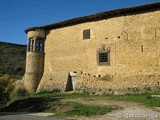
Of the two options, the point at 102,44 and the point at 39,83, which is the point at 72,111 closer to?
the point at 102,44

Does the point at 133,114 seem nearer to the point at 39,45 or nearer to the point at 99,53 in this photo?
the point at 99,53

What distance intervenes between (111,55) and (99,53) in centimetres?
123

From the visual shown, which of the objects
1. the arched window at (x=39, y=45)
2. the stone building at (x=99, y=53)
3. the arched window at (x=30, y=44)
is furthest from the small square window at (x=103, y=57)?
the arched window at (x=30, y=44)

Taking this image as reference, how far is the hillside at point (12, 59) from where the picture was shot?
144 feet

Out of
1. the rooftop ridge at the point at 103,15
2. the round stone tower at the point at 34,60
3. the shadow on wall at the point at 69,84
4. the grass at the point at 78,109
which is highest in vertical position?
the rooftop ridge at the point at 103,15

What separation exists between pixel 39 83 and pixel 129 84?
1003 cm

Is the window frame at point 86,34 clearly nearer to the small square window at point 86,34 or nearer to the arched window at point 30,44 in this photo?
the small square window at point 86,34

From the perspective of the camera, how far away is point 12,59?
46125 millimetres

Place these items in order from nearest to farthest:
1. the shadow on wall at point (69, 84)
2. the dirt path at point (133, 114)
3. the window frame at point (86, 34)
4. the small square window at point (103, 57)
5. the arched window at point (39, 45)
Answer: the dirt path at point (133, 114) → the small square window at point (103, 57) → the window frame at point (86, 34) → the shadow on wall at point (69, 84) → the arched window at point (39, 45)

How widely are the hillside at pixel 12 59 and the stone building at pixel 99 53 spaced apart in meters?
18.3

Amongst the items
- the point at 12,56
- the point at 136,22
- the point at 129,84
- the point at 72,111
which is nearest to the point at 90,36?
the point at 136,22

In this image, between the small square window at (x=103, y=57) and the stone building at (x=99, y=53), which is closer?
the stone building at (x=99, y=53)

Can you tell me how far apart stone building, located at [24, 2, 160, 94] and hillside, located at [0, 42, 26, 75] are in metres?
18.3

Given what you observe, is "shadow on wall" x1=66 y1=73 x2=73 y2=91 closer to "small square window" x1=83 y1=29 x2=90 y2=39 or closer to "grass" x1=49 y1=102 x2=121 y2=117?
"small square window" x1=83 y1=29 x2=90 y2=39
